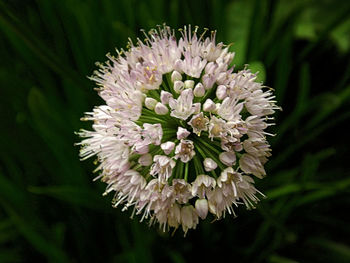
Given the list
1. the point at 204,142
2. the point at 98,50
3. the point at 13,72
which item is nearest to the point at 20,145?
the point at 13,72

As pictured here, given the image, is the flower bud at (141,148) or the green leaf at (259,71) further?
the green leaf at (259,71)

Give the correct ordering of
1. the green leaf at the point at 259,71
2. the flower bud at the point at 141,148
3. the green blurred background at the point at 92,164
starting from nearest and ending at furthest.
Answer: the flower bud at the point at 141,148, the green leaf at the point at 259,71, the green blurred background at the point at 92,164

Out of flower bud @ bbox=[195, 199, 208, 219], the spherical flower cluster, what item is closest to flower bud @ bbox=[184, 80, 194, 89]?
the spherical flower cluster

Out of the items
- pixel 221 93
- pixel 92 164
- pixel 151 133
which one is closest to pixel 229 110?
pixel 221 93

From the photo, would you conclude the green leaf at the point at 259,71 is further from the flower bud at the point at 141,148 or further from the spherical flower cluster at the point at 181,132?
the flower bud at the point at 141,148

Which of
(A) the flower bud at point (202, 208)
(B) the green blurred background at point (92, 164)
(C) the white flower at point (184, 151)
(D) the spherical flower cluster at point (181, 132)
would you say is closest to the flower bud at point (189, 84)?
(D) the spherical flower cluster at point (181, 132)

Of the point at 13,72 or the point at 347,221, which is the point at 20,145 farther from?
the point at 347,221

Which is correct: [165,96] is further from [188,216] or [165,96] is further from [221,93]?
[188,216]
